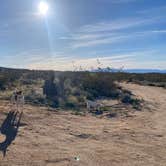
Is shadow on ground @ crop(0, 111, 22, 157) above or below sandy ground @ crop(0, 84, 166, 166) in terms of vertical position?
above

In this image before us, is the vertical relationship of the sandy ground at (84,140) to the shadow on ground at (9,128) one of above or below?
below

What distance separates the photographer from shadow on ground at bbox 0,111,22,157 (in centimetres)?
1216

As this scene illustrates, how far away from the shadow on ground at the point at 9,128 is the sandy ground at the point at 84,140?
16cm

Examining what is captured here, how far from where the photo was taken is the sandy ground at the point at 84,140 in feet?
37.4

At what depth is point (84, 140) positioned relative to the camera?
13789 mm

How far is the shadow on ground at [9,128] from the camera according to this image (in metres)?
12.2

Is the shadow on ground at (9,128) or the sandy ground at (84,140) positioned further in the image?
the shadow on ground at (9,128)

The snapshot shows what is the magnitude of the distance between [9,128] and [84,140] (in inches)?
118

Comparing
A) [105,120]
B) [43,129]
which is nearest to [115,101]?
[105,120]

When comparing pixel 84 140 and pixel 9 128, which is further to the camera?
pixel 9 128

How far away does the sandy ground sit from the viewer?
11.4m

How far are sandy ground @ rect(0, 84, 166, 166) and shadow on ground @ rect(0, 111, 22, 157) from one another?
16cm

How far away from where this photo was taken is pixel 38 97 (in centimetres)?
2180

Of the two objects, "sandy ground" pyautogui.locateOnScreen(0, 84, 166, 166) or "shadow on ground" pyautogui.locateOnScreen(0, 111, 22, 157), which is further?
"shadow on ground" pyautogui.locateOnScreen(0, 111, 22, 157)
